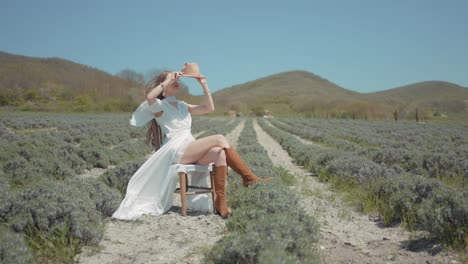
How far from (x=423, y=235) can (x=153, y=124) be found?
153 inches

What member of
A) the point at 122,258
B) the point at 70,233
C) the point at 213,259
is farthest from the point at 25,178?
the point at 213,259

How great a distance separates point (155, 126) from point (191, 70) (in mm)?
991

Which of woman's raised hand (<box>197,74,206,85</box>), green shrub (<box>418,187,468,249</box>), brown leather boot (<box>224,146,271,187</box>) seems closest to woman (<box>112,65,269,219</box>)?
brown leather boot (<box>224,146,271,187</box>)

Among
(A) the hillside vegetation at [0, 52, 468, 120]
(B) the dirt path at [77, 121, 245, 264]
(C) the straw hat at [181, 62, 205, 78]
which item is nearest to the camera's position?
(B) the dirt path at [77, 121, 245, 264]

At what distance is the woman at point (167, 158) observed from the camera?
5191 millimetres

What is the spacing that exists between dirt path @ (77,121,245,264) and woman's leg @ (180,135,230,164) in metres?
0.83

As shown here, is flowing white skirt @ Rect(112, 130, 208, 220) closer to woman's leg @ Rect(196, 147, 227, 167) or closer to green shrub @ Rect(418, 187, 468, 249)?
woman's leg @ Rect(196, 147, 227, 167)

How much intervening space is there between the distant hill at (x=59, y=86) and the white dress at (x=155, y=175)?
6610 cm

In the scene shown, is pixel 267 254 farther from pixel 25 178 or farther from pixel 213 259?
pixel 25 178

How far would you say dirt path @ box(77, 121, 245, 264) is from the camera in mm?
3840

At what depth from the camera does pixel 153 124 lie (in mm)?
5633

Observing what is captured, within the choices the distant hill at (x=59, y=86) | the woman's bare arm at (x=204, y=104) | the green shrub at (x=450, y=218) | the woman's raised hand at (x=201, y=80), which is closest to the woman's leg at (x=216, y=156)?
the woman's bare arm at (x=204, y=104)

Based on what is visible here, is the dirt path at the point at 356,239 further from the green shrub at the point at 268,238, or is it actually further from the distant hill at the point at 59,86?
the distant hill at the point at 59,86

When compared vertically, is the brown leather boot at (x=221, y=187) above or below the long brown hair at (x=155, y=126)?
below
